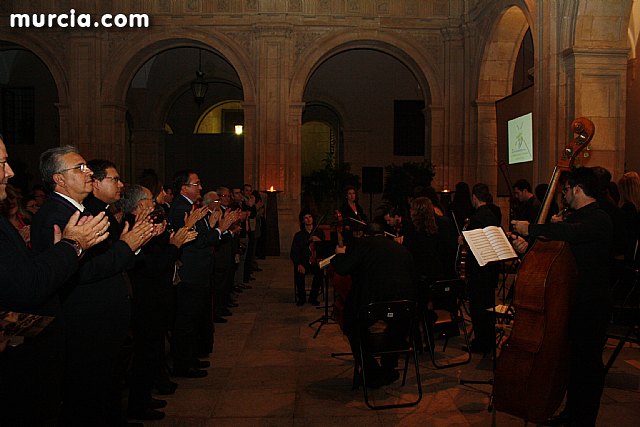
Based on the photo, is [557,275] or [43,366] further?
[557,275]

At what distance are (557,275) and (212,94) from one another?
70.8 ft

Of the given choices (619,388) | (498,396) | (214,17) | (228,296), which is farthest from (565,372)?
(214,17)

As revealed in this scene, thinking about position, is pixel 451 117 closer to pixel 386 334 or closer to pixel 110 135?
pixel 110 135

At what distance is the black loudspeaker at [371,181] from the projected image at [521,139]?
335 inches

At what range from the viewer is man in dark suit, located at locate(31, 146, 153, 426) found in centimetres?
324

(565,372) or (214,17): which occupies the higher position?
(214,17)

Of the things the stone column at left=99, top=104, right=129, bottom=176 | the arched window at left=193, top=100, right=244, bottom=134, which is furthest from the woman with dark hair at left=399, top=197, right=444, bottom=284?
the arched window at left=193, top=100, right=244, bottom=134

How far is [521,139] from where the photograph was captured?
11773 mm

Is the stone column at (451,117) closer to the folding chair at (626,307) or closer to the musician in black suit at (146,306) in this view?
the folding chair at (626,307)

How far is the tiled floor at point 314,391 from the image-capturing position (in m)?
4.43

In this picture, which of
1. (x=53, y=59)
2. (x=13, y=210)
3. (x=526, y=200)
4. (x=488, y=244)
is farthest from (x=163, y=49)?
(x=488, y=244)

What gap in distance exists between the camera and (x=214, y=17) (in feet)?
50.1

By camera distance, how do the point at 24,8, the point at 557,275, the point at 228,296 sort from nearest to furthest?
the point at 557,275 → the point at 228,296 → the point at 24,8

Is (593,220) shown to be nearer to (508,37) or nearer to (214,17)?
(508,37)
